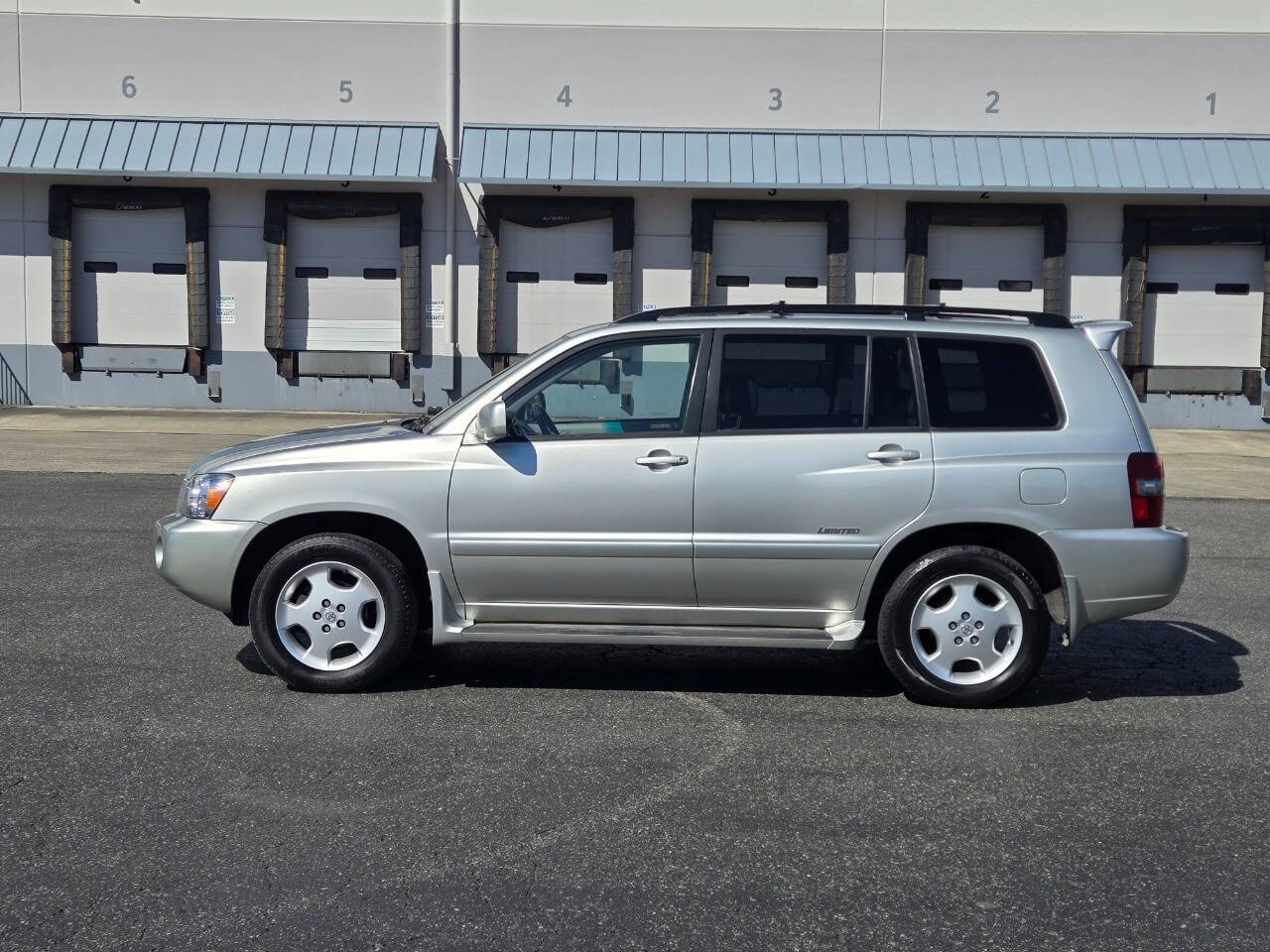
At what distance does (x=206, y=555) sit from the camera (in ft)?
20.6

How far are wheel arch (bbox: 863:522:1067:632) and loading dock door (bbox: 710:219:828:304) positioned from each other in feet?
50.7

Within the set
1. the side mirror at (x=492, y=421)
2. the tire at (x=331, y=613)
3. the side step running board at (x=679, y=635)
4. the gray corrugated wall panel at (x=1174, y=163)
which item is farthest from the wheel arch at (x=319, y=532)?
the gray corrugated wall panel at (x=1174, y=163)

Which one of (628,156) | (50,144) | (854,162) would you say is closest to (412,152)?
(628,156)

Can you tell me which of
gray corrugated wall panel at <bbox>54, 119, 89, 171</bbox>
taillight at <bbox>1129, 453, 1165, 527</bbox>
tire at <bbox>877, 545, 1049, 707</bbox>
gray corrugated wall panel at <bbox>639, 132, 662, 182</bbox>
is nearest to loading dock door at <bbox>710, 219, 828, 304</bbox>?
gray corrugated wall panel at <bbox>639, 132, 662, 182</bbox>

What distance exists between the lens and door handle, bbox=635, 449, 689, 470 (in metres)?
6.10

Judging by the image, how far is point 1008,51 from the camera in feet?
68.9

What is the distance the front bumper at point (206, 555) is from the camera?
247 inches

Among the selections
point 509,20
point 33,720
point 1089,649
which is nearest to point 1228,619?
point 1089,649

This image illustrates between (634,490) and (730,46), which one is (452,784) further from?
(730,46)

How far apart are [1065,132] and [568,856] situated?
19.0 meters

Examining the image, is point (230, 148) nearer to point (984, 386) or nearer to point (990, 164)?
point (990, 164)

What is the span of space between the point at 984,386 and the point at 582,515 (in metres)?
1.95

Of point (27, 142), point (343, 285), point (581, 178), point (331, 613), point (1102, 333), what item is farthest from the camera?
point (343, 285)

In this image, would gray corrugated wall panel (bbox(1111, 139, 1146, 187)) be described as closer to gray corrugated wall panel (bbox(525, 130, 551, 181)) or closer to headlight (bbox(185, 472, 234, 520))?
gray corrugated wall panel (bbox(525, 130, 551, 181))
